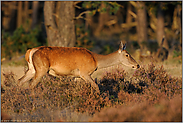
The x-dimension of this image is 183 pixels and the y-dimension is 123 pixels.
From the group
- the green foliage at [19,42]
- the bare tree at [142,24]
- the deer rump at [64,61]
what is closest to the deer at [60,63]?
the deer rump at [64,61]

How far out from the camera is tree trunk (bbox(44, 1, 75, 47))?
12875mm

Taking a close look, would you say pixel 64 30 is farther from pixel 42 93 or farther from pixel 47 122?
pixel 47 122

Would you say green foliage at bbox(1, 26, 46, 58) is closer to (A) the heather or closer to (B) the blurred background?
(B) the blurred background

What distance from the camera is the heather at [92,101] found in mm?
6188

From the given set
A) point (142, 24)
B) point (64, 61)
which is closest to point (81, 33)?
point (142, 24)

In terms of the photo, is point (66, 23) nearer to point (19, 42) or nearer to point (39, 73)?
point (19, 42)

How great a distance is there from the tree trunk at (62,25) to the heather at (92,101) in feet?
15.9

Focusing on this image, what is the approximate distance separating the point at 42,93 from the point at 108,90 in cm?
185

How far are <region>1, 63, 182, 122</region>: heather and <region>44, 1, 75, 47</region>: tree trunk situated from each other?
4843 mm

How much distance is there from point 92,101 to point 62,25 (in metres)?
6.88

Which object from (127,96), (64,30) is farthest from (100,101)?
(64,30)

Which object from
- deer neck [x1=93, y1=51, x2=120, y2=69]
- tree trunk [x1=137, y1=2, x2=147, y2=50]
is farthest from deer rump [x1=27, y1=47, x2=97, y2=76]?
tree trunk [x1=137, y1=2, x2=147, y2=50]

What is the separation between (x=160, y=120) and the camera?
5809 millimetres

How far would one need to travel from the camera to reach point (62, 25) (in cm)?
1297
